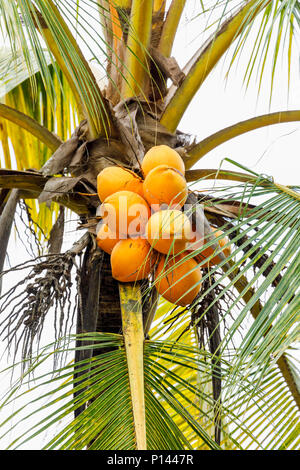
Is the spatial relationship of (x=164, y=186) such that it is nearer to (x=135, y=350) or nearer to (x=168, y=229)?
(x=168, y=229)

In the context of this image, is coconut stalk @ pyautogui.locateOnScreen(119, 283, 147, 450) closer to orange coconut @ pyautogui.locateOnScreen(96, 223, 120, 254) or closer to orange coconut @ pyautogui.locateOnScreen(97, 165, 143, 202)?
orange coconut @ pyautogui.locateOnScreen(96, 223, 120, 254)

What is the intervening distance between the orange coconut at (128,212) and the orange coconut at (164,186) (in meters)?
0.03

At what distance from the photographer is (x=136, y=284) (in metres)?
1.50

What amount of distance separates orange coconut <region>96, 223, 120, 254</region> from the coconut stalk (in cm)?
11

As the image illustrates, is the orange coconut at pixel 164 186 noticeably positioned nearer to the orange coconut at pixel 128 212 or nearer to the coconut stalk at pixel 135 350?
the orange coconut at pixel 128 212

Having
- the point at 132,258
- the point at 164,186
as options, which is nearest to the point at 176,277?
the point at 132,258

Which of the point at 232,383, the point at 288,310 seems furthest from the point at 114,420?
the point at 288,310

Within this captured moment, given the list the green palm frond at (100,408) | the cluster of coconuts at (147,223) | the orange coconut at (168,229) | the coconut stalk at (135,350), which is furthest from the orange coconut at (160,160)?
the green palm frond at (100,408)

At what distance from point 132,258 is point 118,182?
205mm

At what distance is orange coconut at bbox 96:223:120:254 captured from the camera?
1441 millimetres

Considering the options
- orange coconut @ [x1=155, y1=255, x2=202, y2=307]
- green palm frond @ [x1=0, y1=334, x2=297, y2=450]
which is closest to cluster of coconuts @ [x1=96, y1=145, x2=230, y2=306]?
orange coconut @ [x1=155, y1=255, x2=202, y2=307]

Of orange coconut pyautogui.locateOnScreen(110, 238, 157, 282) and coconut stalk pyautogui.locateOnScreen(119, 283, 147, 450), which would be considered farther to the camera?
orange coconut pyautogui.locateOnScreen(110, 238, 157, 282)
